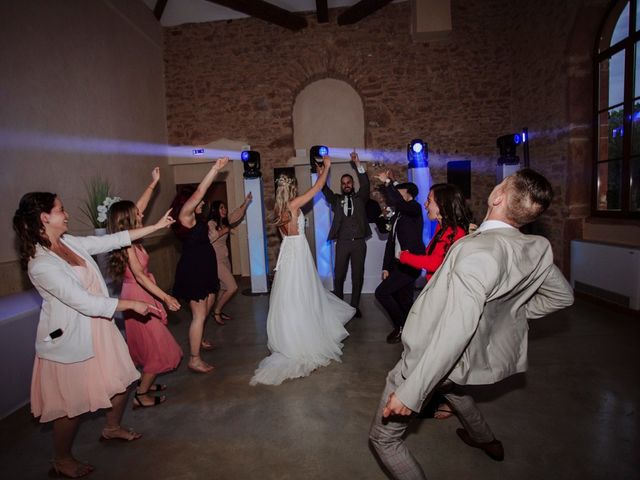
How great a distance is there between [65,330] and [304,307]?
6.04 feet

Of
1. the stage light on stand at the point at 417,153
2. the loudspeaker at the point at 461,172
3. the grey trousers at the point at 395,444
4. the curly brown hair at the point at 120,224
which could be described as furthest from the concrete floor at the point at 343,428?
the loudspeaker at the point at 461,172

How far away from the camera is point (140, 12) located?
675 cm

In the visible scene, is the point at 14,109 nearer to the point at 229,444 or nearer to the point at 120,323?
the point at 120,323

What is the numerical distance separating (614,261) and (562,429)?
122 inches

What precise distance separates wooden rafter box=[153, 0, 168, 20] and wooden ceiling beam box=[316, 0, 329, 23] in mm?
2897

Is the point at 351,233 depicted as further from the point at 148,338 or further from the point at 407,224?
the point at 148,338

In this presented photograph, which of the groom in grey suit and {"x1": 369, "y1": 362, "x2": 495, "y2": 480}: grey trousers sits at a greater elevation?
the groom in grey suit

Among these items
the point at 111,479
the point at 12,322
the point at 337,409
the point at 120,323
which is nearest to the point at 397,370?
the point at 337,409

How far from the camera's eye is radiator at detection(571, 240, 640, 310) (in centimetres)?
424

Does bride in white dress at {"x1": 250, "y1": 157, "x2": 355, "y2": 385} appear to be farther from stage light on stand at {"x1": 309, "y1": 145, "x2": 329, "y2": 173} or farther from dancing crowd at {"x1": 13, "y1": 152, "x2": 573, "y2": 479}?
stage light on stand at {"x1": 309, "y1": 145, "x2": 329, "y2": 173}

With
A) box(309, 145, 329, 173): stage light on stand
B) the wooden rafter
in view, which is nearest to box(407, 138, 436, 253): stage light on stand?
box(309, 145, 329, 173): stage light on stand

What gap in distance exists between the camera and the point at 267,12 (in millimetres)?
6785

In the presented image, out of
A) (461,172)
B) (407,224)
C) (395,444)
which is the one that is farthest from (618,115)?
(395,444)

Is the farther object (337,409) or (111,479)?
(337,409)
